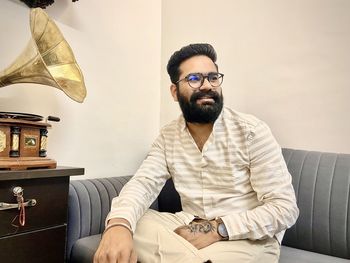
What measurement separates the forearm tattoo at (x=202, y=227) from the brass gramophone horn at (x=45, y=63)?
28.7 inches

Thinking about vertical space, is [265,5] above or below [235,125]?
above

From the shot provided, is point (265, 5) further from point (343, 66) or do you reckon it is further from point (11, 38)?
point (11, 38)

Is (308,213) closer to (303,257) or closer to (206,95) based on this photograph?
(303,257)

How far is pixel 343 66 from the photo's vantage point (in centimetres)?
142

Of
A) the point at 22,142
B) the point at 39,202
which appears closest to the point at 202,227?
the point at 39,202

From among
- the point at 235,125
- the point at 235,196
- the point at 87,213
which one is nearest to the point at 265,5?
the point at 235,125

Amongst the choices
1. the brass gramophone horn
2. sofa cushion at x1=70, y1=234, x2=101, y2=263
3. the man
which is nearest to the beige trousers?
the man

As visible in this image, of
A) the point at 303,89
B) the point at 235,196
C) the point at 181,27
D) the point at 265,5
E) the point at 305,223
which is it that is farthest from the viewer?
the point at 181,27

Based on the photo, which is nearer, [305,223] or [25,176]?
[25,176]

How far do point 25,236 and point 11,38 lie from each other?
0.87 meters

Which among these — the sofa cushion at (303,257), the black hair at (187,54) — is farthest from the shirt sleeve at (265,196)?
the black hair at (187,54)

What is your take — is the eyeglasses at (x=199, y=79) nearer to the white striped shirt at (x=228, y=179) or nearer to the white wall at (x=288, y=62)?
the white striped shirt at (x=228, y=179)

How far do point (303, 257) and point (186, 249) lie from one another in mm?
541

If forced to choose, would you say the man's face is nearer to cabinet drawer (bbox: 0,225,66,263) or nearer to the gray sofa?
the gray sofa
